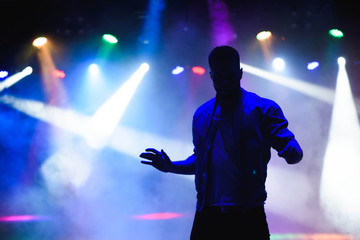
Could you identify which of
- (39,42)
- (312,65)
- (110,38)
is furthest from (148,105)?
(312,65)

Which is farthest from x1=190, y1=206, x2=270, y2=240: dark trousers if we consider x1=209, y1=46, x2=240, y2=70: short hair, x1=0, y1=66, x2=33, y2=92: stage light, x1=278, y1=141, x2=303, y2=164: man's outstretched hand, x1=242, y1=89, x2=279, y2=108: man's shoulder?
x1=0, y1=66, x2=33, y2=92: stage light

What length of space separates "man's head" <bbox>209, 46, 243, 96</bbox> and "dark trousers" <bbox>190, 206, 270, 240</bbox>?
58 cm

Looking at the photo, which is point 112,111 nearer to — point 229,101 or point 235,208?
point 229,101

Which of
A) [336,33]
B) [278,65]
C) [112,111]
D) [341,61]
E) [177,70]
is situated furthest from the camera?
[112,111]

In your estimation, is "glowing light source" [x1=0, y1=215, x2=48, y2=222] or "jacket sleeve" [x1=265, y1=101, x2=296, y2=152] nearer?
"jacket sleeve" [x1=265, y1=101, x2=296, y2=152]

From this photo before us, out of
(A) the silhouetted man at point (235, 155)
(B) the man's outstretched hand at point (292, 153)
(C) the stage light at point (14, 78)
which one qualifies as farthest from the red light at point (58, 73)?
(B) the man's outstretched hand at point (292, 153)

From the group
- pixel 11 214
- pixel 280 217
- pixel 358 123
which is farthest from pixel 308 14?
pixel 11 214

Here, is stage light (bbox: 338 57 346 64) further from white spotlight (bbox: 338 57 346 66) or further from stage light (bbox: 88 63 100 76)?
stage light (bbox: 88 63 100 76)

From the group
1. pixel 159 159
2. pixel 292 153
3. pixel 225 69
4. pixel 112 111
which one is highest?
pixel 112 111

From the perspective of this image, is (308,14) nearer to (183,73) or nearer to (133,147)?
(183,73)

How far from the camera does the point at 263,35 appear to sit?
5570 millimetres

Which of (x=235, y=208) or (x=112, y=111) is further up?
(x=112, y=111)

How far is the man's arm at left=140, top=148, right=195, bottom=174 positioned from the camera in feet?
5.28

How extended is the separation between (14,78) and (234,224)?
6.38 metres
